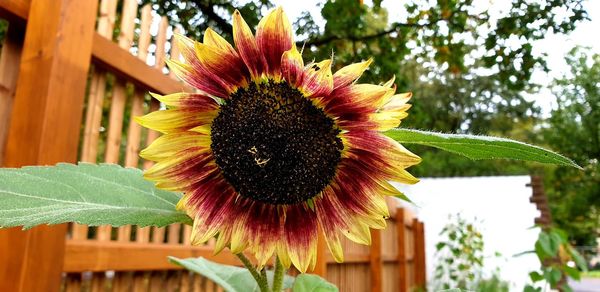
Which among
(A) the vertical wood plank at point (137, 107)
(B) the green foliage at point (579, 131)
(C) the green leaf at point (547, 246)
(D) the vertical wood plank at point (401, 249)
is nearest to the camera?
(A) the vertical wood plank at point (137, 107)

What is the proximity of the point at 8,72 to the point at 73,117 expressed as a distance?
27cm

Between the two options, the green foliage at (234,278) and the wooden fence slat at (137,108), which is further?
the wooden fence slat at (137,108)

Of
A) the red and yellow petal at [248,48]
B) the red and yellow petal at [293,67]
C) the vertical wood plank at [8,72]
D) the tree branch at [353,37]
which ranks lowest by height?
the red and yellow petal at [293,67]

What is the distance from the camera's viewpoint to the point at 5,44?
6.33 ft

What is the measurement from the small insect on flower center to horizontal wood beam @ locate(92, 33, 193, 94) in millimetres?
1631

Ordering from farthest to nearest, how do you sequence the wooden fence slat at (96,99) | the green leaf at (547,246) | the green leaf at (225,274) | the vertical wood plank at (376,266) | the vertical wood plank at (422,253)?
1. the vertical wood plank at (422,253)
2. the vertical wood plank at (376,266)
3. the green leaf at (547,246)
4. the wooden fence slat at (96,99)
5. the green leaf at (225,274)

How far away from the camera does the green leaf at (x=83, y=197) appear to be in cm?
56

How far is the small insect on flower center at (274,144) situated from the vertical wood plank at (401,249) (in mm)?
5867

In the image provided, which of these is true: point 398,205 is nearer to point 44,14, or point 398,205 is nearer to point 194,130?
point 44,14

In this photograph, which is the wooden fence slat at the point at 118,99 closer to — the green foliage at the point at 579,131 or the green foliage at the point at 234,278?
the green foliage at the point at 234,278

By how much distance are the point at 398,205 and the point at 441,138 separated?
20.7ft

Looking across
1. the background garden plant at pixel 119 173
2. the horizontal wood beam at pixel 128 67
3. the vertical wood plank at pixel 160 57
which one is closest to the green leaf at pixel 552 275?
the vertical wood plank at pixel 160 57

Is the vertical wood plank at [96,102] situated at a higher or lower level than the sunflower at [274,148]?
higher

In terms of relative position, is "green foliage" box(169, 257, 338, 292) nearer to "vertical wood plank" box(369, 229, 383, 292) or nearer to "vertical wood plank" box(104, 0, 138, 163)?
"vertical wood plank" box(104, 0, 138, 163)
